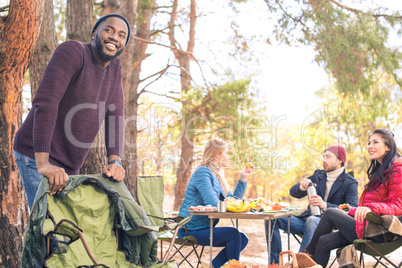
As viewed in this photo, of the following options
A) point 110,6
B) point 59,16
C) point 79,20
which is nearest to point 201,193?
point 79,20

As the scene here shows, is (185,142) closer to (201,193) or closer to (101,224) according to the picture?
(201,193)

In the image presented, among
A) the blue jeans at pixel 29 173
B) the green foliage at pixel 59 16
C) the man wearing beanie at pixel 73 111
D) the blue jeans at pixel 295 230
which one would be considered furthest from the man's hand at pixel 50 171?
the green foliage at pixel 59 16

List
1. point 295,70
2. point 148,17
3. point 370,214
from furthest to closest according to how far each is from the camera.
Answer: point 295,70, point 148,17, point 370,214

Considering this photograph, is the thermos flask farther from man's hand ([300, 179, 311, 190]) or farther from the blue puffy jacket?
the blue puffy jacket

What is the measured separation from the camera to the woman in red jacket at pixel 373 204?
9.23 feet

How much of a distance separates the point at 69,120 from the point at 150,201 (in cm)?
209

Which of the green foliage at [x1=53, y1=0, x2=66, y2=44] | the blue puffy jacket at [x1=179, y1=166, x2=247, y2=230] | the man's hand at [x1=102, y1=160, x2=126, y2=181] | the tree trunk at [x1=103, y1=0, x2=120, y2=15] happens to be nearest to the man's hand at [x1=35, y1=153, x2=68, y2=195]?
the man's hand at [x1=102, y1=160, x2=126, y2=181]

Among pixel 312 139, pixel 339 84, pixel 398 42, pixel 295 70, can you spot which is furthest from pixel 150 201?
pixel 295 70

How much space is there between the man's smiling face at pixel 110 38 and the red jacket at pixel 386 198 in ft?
6.52

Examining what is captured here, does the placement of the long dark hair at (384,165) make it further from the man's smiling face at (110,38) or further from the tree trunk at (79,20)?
the tree trunk at (79,20)

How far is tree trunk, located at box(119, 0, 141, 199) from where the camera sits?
18.3 feet

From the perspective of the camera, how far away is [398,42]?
6.26m

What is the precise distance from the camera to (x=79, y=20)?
4.35 metres

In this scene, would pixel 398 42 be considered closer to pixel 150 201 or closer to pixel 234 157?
pixel 234 157
